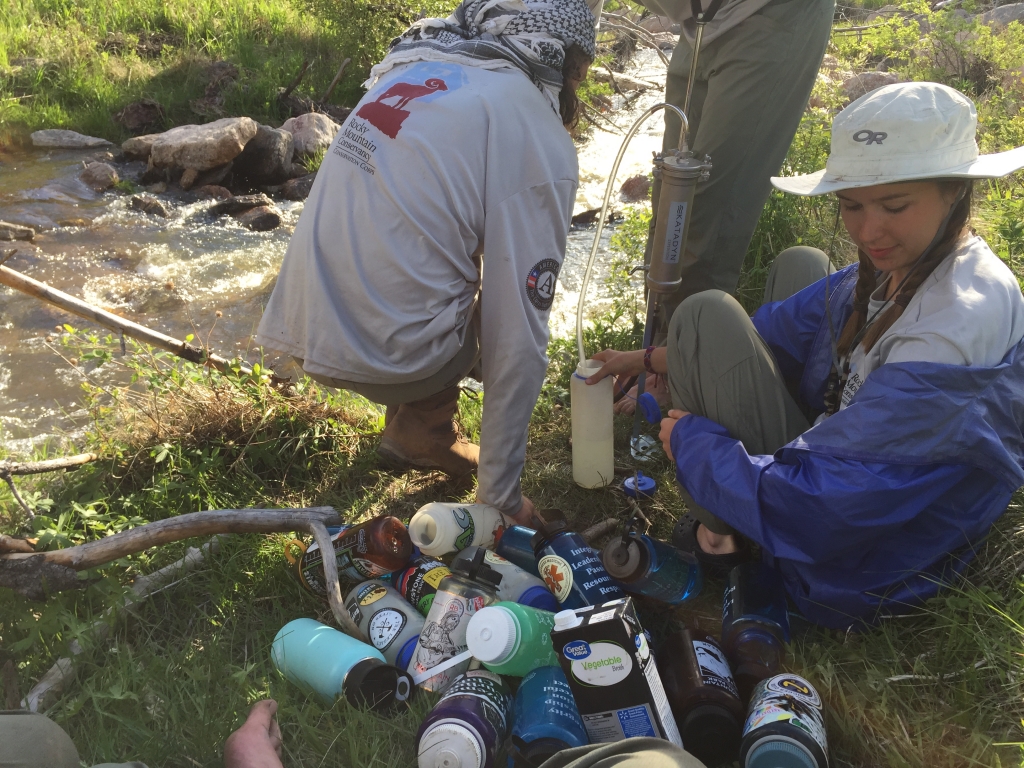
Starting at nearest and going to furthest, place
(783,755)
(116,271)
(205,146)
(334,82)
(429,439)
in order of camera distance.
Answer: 1. (783,755)
2. (429,439)
3. (116,271)
4. (205,146)
5. (334,82)

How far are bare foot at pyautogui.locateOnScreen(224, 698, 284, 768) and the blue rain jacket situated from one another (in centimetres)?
121

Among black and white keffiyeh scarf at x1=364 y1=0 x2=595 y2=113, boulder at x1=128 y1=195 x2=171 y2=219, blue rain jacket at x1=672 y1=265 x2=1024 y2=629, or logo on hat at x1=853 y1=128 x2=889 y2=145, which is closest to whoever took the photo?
blue rain jacket at x1=672 y1=265 x2=1024 y2=629

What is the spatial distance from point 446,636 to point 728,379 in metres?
1.07

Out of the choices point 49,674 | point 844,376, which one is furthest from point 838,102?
point 49,674

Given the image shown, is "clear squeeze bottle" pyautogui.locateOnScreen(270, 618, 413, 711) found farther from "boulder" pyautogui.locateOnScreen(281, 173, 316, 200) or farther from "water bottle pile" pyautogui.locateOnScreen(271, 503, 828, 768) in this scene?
"boulder" pyautogui.locateOnScreen(281, 173, 316, 200)

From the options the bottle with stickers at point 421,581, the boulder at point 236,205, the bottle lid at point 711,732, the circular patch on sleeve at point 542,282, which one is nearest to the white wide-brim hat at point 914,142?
the circular patch on sleeve at point 542,282

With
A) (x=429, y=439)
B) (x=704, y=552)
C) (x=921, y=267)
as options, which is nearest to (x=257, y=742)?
(x=704, y=552)

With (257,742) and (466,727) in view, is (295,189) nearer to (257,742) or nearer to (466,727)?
(257,742)

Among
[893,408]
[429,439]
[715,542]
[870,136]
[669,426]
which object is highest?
[870,136]

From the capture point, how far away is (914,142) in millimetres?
1942

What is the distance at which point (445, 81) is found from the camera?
259 cm

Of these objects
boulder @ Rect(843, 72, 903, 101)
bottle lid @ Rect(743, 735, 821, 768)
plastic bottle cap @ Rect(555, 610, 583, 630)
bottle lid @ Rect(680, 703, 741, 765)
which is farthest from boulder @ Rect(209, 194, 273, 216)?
bottle lid @ Rect(743, 735, 821, 768)

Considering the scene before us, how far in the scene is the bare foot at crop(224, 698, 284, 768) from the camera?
186 cm

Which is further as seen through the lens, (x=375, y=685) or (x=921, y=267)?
(x=375, y=685)
